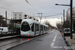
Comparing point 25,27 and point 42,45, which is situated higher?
point 25,27

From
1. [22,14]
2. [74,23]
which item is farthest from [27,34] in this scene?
[22,14]

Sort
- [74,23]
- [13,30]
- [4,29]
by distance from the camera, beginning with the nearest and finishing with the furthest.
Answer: [13,30], [4,29], [74,23]

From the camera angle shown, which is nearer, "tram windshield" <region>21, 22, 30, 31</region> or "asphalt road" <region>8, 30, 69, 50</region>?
"asphalt road" <region>8, 30, 69, 50</region>

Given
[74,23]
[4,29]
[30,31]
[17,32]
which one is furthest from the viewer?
[74,23]

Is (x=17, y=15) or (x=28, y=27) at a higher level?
(x=17, y=15)

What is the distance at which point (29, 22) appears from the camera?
68.1 ft

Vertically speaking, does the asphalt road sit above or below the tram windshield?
below

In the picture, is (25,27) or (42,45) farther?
(25,27)

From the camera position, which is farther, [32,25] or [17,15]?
[17,15]

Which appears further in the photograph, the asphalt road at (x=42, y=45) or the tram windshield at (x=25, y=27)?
the tram windshield at (x=25, y=27)

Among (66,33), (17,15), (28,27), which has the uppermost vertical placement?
(17,15)

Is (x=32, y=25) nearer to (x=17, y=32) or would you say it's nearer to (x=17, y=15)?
(x=17, y=32)

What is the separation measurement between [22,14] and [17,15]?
5.02 meters

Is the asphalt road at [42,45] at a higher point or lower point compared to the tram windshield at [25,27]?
lower
